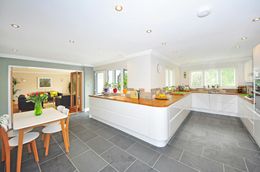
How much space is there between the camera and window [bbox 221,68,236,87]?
4.26 m

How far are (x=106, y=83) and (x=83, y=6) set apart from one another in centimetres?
365

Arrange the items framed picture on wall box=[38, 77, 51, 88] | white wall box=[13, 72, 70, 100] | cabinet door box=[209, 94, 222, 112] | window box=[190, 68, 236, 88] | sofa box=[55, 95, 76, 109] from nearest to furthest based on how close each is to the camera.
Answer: cabinet door box=[209, 94, 222, 112]
window box=[190, 68, 236, 88]
sofa box=[55, 95, 76, 109]
white wall box=[13, 72, 70, 100]
framed picture on wall box=[38, 77, 51, 88]

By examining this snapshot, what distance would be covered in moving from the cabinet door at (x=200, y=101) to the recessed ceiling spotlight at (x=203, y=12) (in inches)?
147

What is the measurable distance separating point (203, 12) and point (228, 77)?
4442 mm

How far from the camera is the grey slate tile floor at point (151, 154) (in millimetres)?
1567

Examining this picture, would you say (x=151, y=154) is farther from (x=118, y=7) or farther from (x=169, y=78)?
(x=169, y=78)

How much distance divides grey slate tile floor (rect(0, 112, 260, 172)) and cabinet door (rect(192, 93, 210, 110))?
1.60 meters

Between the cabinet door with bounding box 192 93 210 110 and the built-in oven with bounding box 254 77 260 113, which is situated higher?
the built-in oven with bounding box 254 77 260 113

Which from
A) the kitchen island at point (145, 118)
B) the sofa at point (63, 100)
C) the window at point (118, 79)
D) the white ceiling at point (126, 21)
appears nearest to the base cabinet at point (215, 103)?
the white ceiling at point (126, 21)

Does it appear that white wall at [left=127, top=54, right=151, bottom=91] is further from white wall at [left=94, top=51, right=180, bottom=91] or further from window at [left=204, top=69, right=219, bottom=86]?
window at [left=204, top=69, right=219, bottom=86]

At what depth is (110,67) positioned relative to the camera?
4.59 metres

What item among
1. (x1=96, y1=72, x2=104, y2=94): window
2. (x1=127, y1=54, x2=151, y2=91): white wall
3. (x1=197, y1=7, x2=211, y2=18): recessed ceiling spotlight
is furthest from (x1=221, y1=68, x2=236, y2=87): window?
(x1=96, y1=72, x2=104, y2=94): window

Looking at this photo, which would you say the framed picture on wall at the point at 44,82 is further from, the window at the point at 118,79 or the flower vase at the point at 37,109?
the flower vase at the point at 37,109

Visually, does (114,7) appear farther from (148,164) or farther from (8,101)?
(8,101)
